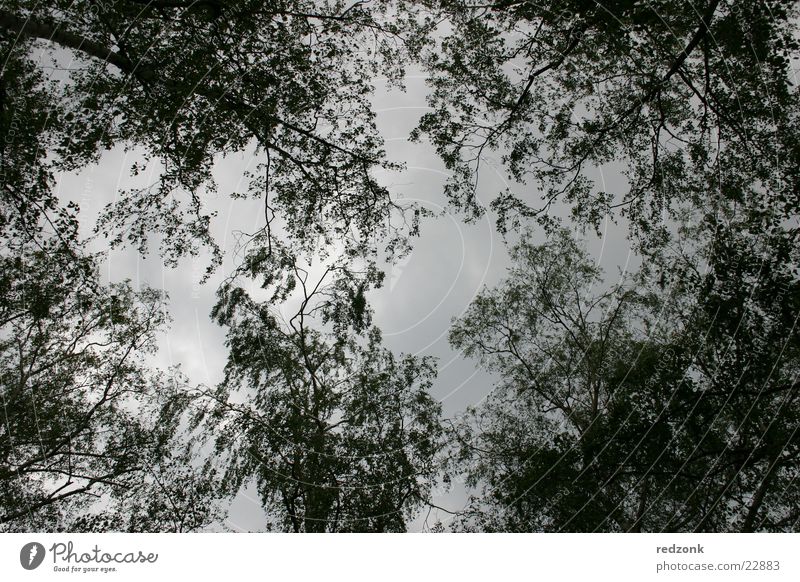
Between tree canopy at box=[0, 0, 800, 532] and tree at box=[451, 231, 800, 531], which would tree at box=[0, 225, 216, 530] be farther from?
tree at box=[451, 231, 800, 531]

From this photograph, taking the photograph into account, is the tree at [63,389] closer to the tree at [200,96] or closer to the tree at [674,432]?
the tree at [200,96]

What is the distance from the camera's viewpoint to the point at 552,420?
328 inches

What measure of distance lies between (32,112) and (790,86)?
10553 mm

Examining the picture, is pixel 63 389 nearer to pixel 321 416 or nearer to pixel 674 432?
pixel 321 416

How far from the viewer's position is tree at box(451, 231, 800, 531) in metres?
6.55

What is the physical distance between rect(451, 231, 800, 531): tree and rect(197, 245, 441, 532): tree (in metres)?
1.08

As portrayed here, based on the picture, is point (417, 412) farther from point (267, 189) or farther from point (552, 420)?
point (267, 189)

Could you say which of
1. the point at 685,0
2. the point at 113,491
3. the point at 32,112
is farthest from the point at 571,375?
the point at 32,112

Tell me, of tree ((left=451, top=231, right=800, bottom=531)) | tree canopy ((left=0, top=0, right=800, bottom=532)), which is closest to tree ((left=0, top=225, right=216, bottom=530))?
tree canopy ((left=0, top=0, right=800, bottom=532))

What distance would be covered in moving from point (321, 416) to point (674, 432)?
17.5 feet

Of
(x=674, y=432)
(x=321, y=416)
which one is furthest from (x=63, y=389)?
(x=674, y=432)

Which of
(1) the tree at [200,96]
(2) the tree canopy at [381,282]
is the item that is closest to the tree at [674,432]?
(2) the tree canopy at [381,282]

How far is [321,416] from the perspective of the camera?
818cm

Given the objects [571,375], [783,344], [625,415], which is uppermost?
[571,375]
